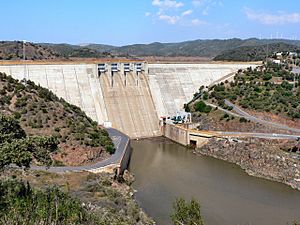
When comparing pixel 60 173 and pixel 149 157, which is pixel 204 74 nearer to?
pixel 149 157

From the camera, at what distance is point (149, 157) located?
120 feet

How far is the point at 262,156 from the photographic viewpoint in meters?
33.7

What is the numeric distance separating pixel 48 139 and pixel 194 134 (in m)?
28.1

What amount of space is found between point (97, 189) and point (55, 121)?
11.7 metres

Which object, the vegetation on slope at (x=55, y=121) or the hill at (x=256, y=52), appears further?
the hill at (x=256, y=52)

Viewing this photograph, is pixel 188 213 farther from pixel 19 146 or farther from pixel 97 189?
pixel 97 189

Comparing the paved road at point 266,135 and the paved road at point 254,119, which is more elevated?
the paved road at point 254,119

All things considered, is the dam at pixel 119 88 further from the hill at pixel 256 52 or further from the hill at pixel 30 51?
the hill at pixel 256 52

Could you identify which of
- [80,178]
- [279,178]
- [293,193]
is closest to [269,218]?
[293,193]

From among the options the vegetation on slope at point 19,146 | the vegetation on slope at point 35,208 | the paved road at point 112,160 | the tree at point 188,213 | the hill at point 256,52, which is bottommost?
the paved road at point 112,160

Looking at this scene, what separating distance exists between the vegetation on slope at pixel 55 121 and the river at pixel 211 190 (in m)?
4.33

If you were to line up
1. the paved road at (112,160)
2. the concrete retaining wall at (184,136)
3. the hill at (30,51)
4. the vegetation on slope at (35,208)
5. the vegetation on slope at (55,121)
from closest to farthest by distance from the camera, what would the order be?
the vegetation on slope at (35,208)
the paved road at (112,160)
the vegetation on slope at (55,121)
the concrete retaining wall at (184,136)
the hill at (30,51)

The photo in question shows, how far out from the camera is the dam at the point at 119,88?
4200cm

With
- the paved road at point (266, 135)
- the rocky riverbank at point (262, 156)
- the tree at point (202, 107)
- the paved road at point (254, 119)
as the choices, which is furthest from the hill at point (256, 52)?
the rocky riverbank at point (262, 156)
